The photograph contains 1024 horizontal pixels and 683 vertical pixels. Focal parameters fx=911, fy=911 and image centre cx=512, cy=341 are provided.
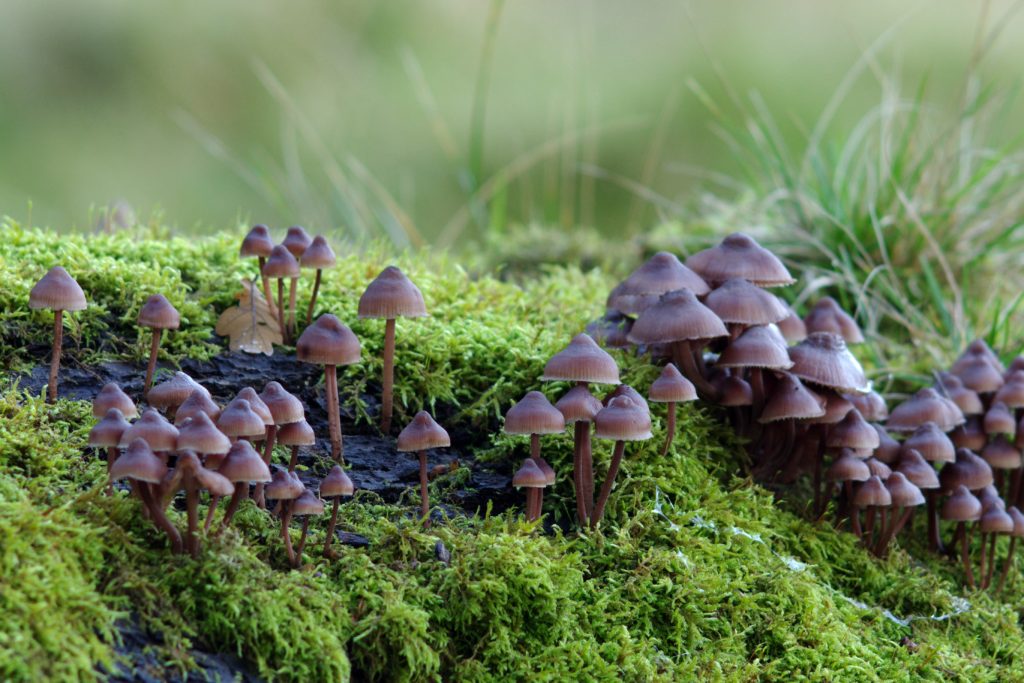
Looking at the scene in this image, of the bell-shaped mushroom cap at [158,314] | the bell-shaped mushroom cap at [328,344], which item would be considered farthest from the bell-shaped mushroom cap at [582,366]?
the bell-shaped mushroom cap at [158,314]

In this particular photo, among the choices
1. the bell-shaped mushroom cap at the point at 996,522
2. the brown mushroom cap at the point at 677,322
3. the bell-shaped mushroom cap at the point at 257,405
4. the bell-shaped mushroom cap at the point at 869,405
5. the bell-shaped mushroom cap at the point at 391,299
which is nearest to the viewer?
→ the bell-shaped mushroom cap at the point at 257,405

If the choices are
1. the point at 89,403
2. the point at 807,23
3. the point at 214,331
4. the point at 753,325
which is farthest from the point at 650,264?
the point at 807,23

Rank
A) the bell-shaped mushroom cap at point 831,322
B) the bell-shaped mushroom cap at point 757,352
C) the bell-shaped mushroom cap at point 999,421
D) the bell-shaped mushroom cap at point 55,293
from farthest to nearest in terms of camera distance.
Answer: the bell-shaped mushroom cap at point 831,322 → the bell-shaped mushroom cap at point 999,421 → the bell-shaped mushroom cap at point 757,352 → the bell-shaped mushroom cap at point 55,293

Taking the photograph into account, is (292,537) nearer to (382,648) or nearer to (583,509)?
(382,648)

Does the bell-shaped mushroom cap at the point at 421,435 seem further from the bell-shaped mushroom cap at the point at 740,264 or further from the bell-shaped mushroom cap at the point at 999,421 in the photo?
the bell-shaped mushroom cap at the point at 999,421

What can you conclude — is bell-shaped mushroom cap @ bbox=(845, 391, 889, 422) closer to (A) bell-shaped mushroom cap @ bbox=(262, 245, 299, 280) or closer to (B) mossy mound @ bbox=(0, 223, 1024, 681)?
(B) mossy mound @ bbox=(0, 223, 1024, 681)

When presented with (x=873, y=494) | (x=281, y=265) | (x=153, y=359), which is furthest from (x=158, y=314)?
(x=873, y=494)

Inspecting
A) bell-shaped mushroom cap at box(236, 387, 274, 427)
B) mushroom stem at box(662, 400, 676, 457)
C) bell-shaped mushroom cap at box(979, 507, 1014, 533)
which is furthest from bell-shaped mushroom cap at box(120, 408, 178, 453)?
bell-shaped mushroom cap at box(979, 507, 1014, 533)
